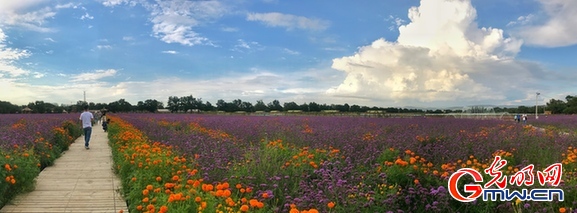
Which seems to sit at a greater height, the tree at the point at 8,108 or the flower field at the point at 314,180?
the tree at the point at 8,108

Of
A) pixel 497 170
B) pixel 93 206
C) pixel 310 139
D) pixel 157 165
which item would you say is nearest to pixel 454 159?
pixel 497 170

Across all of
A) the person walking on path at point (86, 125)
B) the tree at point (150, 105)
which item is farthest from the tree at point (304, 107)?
the person walking on path at point (86, 125)

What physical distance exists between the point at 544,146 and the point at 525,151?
29.1 inches

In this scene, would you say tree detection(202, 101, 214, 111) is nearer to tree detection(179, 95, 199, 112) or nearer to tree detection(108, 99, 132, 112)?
tree detection(179, 95, 199, 112)

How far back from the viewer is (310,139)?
9234mm

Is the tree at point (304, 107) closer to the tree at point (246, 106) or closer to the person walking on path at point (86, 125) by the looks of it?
the tree at point (246, 106)

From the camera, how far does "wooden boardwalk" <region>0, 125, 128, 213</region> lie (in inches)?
206

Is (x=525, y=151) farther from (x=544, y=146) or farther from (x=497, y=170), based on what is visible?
(x=497, y=170)
